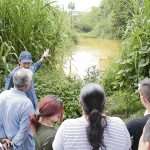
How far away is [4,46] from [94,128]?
5700 millimetres

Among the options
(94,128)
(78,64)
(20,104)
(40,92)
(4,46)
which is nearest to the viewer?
(94,128)

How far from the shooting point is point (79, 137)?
10.7 feet

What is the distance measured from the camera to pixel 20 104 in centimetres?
444

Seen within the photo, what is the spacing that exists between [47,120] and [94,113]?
63 cm

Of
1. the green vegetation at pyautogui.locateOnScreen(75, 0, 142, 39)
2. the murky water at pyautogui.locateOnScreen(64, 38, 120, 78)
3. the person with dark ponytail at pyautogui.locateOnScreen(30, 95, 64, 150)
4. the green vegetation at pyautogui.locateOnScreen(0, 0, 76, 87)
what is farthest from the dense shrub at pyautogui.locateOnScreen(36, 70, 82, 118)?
the green vegetation at pyautogui.locateOnScreen(75, 0, 142, 39)

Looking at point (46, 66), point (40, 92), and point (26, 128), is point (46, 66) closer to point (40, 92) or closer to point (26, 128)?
point (40, 92)

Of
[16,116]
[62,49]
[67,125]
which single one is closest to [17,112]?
[16,116]

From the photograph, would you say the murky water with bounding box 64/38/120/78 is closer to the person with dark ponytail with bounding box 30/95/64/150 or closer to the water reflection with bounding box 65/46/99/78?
the water reflection with bounding box 65/46/99/78

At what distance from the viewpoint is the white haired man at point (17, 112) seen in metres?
4.44

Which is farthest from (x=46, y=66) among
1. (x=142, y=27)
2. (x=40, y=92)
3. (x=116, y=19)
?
→ (x=116, y=19)

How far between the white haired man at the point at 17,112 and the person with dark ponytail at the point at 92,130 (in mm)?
1198

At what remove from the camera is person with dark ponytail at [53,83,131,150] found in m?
3.21

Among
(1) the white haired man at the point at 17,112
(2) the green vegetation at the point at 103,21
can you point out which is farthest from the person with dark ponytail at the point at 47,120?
(2) the green vegetation at the point at 103,21

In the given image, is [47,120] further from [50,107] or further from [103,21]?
[103,21]
